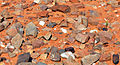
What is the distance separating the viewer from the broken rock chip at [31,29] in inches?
187

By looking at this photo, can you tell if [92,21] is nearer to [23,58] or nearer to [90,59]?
[90,59]

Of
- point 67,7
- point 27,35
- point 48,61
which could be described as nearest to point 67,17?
point 67,7

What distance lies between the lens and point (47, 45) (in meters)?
4.49

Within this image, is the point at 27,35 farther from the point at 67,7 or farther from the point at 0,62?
the point at 67,7

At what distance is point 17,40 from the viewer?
15.0 ft

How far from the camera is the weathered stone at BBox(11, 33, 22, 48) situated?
4461 mm

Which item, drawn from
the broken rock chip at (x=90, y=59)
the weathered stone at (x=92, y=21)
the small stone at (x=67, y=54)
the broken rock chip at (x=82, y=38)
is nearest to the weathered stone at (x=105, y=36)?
the broken rock chip at (x=82, y=38)

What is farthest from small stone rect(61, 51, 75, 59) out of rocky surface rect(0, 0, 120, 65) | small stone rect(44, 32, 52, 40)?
small stone rect(44, 32, 52, 40)

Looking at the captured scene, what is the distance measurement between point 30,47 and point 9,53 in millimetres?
500

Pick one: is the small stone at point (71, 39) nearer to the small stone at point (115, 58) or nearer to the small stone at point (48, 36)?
the small stone at point (48, 36)

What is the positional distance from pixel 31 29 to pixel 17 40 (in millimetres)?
505

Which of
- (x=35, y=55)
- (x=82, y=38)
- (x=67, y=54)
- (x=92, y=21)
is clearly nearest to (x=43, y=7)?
(x=92, y=21)

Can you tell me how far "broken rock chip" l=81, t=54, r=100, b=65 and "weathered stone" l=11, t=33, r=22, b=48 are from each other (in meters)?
1.58

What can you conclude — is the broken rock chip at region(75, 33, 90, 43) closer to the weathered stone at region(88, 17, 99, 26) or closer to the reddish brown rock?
the reddish brown rock
